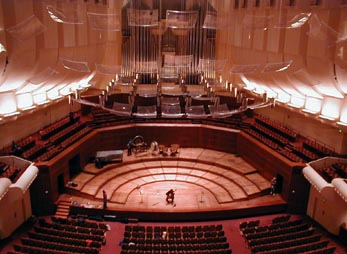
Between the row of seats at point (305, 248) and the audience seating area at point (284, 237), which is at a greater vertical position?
the row of seats at point (305, 248)

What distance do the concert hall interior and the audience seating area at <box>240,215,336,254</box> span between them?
5 cm

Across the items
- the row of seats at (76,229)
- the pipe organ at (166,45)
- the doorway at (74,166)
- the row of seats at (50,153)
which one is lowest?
the row of seats at (76,229)

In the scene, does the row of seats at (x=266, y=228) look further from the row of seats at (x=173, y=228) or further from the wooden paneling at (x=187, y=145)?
the wooden paneling at (x=187, y=145)

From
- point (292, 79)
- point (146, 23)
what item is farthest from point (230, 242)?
point (146, 23)

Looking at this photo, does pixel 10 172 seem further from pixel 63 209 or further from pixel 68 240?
pixel 68 240

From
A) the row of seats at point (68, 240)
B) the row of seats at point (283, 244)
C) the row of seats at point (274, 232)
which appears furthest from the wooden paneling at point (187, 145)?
the row of seats at point (283, 244)

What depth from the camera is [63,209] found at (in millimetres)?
11422

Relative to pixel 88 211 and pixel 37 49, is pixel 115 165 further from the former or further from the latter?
pixel 37 49

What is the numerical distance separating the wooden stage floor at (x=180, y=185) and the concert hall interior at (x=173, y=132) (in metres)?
0.07

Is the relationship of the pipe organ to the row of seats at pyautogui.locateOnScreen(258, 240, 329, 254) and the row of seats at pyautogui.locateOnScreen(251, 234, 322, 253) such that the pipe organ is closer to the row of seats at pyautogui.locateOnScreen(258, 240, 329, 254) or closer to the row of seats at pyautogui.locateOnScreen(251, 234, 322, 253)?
the row of seats at pyautogui.locateOnScreen(251, 234, 322, 253)

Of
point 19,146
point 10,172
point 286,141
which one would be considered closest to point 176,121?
point 286,141

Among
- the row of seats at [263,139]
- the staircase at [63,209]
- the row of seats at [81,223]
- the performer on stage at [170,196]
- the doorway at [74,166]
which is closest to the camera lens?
the row of seats at [81,223]

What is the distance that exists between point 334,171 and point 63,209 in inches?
346

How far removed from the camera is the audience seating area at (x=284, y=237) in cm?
917
